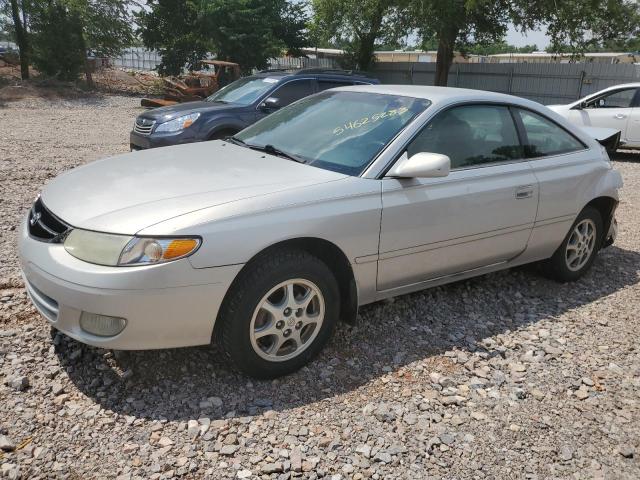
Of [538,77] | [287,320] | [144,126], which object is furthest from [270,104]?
[538,77]

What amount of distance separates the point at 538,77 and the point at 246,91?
15792 mm

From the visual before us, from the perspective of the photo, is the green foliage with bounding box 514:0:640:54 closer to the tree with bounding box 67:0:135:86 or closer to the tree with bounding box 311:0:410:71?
the tree with bounding box 311:0:410:71

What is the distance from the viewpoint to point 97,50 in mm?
27297

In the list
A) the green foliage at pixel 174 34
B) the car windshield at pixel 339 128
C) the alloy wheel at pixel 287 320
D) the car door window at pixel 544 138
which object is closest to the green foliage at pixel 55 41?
the green foliage at pixel 174 34

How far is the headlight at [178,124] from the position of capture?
829cm

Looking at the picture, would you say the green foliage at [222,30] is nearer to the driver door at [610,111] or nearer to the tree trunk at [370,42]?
the tree trunk at [370,42]

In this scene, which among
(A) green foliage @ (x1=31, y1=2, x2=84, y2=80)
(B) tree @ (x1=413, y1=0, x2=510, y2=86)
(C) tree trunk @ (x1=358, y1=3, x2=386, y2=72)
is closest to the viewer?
(B) tree @ (x1=413, y1=0, x2=510, y2=86)

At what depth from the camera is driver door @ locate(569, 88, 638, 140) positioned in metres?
12.1

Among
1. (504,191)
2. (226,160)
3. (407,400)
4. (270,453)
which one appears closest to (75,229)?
(226,160)

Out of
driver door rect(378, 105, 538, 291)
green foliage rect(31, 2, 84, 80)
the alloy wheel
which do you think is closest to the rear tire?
driver door rect(378, 105, 538, 291)

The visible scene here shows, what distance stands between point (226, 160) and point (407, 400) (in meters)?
1.89

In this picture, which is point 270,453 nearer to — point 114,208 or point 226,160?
point 114,208

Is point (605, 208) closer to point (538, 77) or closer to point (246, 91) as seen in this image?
point (246, 91)

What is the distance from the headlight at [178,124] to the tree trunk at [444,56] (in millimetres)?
15125
